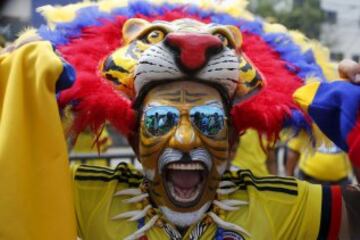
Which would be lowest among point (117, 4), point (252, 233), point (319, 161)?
point (319, 161)

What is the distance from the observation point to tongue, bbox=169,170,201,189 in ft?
6.60

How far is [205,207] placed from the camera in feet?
6.79

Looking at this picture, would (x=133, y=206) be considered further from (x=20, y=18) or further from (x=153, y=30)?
(x=20, y=18)

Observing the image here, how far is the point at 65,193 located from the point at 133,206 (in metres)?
0.38

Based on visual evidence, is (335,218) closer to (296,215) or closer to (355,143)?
(296,215)

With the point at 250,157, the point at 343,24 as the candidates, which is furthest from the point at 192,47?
the point at 343,24

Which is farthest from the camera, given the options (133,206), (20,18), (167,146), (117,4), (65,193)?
(20,18)

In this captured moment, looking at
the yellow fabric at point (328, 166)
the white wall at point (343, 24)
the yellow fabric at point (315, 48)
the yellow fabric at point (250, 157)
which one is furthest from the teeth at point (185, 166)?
the white wall at point (343, 24)

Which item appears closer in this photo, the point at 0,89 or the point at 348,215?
the point at 0,89

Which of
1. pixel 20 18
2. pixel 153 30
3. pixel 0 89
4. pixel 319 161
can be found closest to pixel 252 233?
pixel 153 30

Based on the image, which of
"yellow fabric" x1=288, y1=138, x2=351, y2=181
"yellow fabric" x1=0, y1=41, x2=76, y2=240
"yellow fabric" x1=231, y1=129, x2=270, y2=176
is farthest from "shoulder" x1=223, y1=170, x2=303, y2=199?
"yellow fabric" x1=288, y1=138, x2=351, y2=181

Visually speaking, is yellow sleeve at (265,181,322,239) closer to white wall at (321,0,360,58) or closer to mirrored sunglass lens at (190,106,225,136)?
mirrored sunglass lens at (190,106,225,136)

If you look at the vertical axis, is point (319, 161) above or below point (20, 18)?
below

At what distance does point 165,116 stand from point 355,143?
0.56m
